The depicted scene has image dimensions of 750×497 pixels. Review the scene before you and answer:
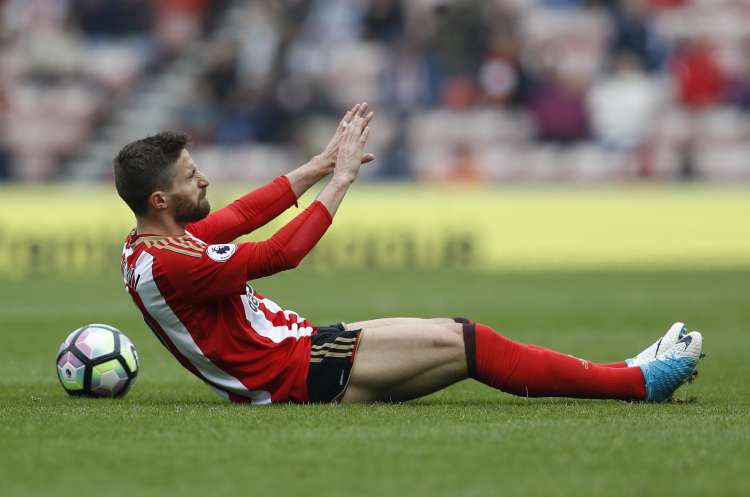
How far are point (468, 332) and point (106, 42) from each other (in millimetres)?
19619

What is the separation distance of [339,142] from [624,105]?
1682cm

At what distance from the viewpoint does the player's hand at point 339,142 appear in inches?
247

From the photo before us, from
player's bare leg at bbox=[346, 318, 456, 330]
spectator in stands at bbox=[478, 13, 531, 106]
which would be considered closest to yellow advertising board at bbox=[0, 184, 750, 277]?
spectator in stands at bbox=[478, 13, 531, 106]

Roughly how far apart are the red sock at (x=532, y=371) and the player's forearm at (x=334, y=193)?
0.87 metres

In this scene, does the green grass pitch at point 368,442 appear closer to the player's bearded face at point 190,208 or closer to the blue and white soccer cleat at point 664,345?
the blue and white soccer cleat at point 664,345

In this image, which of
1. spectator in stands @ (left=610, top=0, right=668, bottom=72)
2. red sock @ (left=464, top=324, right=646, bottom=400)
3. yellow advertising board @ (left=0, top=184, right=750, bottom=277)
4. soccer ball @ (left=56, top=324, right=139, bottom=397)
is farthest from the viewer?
spectator in stands @ (left=610, top=0, right=668, bottom=72)

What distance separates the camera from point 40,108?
76.2ft

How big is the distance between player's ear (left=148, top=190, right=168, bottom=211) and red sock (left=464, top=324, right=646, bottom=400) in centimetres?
157

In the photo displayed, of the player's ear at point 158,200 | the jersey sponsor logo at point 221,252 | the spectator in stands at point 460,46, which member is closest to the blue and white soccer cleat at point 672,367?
the jersey sponsor logo at point 221,252

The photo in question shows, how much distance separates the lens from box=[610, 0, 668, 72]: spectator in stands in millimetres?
22891

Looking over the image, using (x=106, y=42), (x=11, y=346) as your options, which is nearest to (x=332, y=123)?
(x=106, y=42)

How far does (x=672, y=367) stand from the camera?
6125 mm

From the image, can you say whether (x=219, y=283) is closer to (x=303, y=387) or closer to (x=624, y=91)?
(x=303, y=387)

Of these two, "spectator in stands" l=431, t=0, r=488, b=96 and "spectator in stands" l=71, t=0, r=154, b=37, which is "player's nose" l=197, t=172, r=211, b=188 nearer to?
"spectator in stands" l=431, t=0, r=488, b=96
